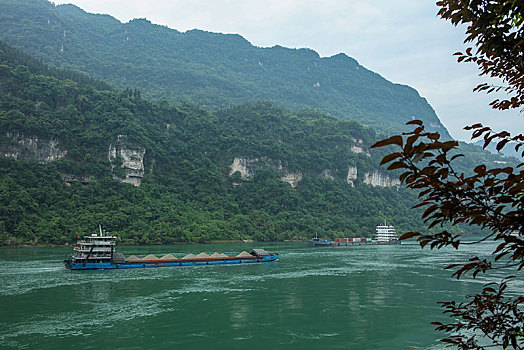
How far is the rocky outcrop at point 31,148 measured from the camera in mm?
82488

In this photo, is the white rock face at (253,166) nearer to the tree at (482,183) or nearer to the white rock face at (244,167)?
A: the white rock face at (244,167)

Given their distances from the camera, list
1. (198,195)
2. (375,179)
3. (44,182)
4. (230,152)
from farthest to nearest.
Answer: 1. (375,179)
2. (230,152)
3. (198,195)
4. (44,182)

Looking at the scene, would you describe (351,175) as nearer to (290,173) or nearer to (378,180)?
(378,180)

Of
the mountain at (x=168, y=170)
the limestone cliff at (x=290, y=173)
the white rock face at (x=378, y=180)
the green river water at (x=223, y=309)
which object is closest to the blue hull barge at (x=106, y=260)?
the green river water at (x=223, y=309)

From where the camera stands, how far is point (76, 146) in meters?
95.2

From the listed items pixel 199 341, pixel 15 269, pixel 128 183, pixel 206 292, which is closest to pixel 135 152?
pixel 128 183

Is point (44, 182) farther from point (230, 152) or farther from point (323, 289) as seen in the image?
point (323, 289)

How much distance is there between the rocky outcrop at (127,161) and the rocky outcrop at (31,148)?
11.8 metres

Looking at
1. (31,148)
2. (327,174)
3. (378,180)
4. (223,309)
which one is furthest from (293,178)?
(223,309)

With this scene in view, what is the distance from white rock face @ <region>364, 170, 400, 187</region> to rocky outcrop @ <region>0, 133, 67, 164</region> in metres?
108

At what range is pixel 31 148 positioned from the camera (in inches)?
3406

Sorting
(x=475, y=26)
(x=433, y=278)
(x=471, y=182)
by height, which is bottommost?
(x=433, y=278)

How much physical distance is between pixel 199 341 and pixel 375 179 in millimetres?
142884

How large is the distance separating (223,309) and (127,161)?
86.8 meters
